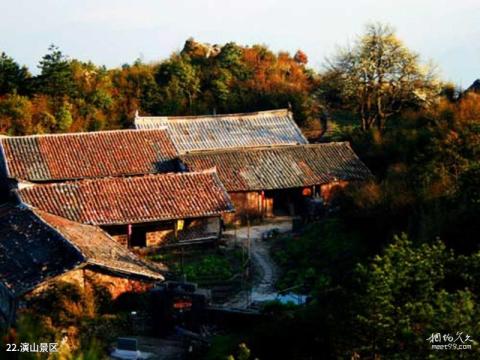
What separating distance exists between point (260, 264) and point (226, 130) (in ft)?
35.6

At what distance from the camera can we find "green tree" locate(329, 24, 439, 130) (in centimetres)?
3200

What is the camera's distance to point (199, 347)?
14.7 metres

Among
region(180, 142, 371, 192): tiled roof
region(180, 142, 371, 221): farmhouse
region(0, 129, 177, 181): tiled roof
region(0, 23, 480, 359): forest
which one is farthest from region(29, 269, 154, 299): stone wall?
region(0, 129, 177, 181): tiled roof

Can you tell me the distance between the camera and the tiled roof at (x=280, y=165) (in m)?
25.9

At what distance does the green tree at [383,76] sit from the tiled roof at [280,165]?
17.5 feet

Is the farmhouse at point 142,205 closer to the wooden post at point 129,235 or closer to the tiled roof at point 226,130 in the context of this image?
the wooden post at point 129,235

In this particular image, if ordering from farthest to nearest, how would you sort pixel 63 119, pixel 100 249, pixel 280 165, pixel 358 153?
pixel 63 119 < pixel 358 153 < pixel 280 165 < pixel 100 249

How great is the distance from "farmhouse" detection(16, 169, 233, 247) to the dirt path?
129 cm

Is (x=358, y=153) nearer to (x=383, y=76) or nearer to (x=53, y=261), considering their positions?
(x=383, y=76)

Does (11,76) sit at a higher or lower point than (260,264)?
higher

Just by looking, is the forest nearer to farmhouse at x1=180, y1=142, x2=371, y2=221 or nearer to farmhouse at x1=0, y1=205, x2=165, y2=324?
farmhouse at x1=180, y1=142, x2=371, y2=221

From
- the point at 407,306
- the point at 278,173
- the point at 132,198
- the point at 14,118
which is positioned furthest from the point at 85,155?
the point at 407,306

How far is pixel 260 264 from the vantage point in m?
21.2

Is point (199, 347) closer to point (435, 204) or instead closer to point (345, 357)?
point (345, 357)
